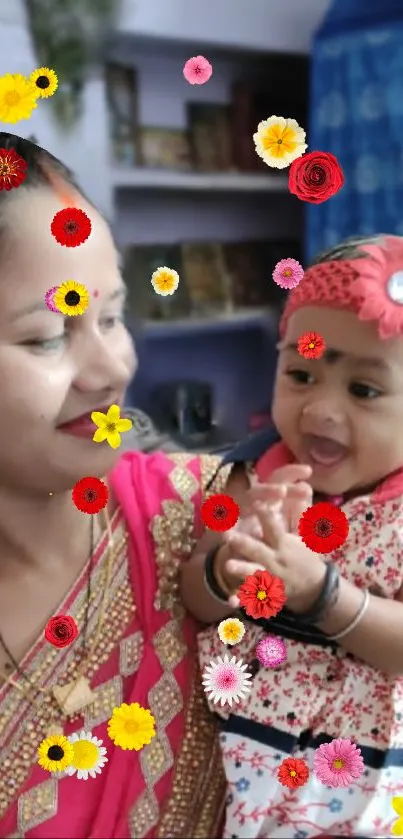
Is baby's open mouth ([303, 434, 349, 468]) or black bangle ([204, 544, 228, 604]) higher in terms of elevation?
baby's open mouth ([303, 434, 349, 468])

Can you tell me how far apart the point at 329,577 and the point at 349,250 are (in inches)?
9.1

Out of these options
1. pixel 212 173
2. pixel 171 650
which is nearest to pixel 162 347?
pixel 212 173

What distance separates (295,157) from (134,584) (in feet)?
1.22

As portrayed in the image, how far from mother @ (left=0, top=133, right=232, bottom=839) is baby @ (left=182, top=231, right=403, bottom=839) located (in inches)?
1.8

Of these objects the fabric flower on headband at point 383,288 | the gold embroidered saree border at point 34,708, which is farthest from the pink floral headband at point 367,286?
the gold embroidered saree border at point 34,708

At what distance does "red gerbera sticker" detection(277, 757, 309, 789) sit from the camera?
0.63 metres

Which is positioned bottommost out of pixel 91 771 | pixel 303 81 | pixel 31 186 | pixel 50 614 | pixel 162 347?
pixel 91 771

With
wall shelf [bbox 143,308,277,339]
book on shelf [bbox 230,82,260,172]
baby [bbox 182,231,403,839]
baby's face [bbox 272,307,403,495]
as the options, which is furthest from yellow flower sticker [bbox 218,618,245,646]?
book on shelf [bbox 230,82,260,172]

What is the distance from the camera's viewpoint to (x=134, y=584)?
717mm

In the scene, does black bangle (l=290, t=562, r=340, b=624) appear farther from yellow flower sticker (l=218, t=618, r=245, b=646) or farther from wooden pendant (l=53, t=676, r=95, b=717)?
wooden pendant (l=53, t=676, r=95, b=717)

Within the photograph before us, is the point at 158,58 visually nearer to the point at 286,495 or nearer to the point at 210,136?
the point at 210,136

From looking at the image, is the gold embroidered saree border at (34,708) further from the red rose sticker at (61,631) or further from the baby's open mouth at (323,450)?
the baby's open mouth at (323,450)

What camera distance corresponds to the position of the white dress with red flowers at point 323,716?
2.03ft

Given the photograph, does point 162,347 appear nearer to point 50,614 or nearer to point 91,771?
point 50,614
